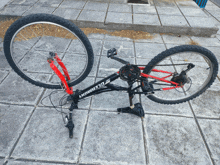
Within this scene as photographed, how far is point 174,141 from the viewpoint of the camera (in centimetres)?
207

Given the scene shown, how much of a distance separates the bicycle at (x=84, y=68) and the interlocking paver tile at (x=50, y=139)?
0.44ft

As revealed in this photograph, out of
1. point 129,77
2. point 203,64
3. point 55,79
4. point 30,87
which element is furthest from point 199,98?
point 30,87

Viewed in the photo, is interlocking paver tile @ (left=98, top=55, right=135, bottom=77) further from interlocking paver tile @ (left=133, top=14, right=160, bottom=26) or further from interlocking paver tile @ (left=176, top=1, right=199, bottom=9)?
interlocking paver tile @ (left=176, top=1, right=199, bottom=9)

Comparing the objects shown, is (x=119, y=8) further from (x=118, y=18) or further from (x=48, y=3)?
(x=48, y=3)

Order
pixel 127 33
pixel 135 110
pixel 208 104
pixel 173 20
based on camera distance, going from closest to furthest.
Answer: pixel 135 110 < pixel 208 104 < pixel 127 33 < pixel 173 20

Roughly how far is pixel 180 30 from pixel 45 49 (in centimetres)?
389

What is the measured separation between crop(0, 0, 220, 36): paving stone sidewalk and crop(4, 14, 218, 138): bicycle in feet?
3.81

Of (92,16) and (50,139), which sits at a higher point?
(92,16)

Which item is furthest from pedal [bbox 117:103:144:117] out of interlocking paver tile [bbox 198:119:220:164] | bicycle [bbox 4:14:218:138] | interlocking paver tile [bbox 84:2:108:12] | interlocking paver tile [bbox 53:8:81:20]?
interlocking paver tile [bbox 84:2:108:12]

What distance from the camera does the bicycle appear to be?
1.85 metres

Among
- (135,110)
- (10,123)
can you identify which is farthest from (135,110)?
(10,123)

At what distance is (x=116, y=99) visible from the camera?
262 centimetres

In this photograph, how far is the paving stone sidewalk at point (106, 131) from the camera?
→ 6.20 ft

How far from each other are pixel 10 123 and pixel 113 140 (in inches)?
61.5
